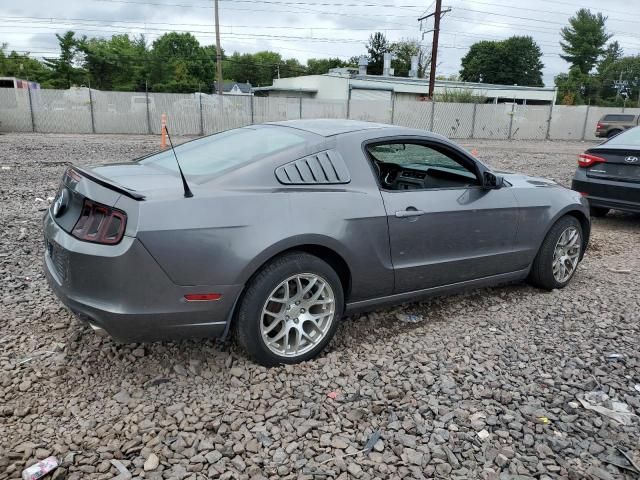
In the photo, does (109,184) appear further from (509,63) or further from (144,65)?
(509,63)

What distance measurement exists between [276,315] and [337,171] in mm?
1007

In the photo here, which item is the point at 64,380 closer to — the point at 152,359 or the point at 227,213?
the point at 152,359

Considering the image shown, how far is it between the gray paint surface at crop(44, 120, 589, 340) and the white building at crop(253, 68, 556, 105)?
1427 inches

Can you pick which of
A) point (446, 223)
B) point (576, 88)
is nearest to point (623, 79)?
point (576, 88)

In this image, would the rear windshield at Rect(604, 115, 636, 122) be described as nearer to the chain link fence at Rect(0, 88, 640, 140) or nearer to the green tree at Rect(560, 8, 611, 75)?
the chain link fence at Rect(0, 88, 640, 140)

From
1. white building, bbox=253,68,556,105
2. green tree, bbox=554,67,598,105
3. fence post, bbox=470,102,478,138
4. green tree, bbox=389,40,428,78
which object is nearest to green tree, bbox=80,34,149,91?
white building, bbox=253,68,556,105

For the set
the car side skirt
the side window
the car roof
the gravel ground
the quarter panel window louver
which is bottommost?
the gravel ground

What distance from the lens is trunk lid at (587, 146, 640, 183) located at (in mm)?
6871

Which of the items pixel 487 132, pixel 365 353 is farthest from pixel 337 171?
pixel 487 132

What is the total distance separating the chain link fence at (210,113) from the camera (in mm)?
22484

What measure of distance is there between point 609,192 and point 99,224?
6755 mm

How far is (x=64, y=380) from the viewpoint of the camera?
9.97 ft

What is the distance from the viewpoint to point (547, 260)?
15.3 feet

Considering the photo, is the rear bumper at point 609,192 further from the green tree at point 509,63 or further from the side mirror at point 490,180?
the green tree at point 509,63
